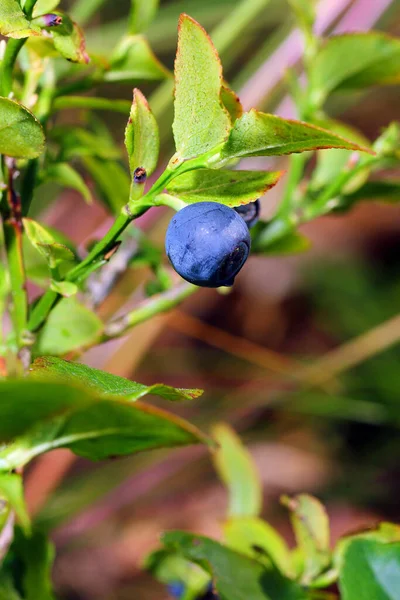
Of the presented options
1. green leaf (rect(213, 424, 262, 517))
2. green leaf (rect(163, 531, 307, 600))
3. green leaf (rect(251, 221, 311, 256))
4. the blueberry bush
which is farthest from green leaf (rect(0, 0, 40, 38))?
green leaf (rect(213, 424, 262, 517))

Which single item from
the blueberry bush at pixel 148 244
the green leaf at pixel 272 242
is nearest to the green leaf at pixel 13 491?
the blueberry bush at pixel 148 244

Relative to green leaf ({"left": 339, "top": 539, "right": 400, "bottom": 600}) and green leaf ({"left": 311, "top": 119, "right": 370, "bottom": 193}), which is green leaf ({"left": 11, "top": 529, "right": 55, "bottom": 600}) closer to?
green leaf ({"left": 339, "top": 539, "right": 400, "bottom": 600})

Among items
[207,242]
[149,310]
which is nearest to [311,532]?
[149,310]

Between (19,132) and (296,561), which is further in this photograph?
(296,561)

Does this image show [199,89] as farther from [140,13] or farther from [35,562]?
[35,562]

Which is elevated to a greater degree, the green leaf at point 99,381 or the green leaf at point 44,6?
the green leaf at point 44,6

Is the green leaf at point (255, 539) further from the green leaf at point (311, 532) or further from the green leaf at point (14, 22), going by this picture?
the green leaf at point (14, 22)
